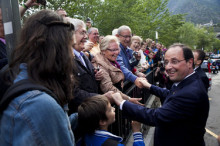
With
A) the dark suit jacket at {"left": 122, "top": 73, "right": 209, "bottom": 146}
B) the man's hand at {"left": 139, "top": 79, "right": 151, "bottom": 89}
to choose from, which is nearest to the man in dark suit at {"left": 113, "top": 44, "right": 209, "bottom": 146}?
the dark suit jacket at {"left": 122, "top": 73, "right": 209, "bottom": 146}

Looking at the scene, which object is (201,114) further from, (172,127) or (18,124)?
(18,124)

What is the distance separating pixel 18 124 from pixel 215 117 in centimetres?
728

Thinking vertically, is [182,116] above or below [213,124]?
above

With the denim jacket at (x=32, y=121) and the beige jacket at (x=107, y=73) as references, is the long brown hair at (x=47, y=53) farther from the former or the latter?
the beige jacket at (x=107, y=73)

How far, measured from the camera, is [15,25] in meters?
1.46

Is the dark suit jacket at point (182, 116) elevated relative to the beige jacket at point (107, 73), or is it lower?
lower

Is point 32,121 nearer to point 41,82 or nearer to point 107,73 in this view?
point 41,82

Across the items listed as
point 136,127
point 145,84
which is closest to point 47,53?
point 136,127

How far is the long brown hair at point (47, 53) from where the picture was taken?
1071 mm

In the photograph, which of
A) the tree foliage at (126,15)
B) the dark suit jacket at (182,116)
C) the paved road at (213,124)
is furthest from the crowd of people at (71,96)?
the tree foliage at (126,15)

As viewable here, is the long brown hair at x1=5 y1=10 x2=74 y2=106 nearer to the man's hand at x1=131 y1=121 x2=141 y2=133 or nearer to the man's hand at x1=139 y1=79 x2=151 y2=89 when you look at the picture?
the man's hand at x1=131 y1=121 x2=141 y2=133

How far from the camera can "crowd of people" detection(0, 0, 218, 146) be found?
0.94m

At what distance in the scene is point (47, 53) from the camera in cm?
110

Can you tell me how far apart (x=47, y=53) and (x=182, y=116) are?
173 centimetres
